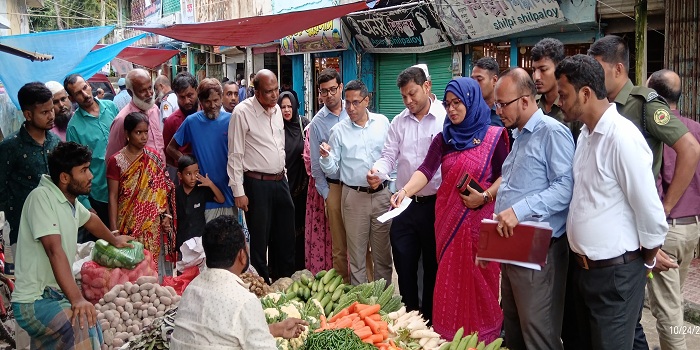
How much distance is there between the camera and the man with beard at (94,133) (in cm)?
566

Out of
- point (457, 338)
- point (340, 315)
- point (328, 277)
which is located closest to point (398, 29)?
point (328, 277)

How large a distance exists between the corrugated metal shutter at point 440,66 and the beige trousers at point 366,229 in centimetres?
714

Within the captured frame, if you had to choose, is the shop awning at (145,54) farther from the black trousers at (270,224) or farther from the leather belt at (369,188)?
the leather belt at (369,188)

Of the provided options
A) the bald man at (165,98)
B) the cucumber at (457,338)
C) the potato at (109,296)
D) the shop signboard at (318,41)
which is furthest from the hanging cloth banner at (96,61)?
the cucumber at (457,338)

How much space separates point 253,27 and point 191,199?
3694 millimetres

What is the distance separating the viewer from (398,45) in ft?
44.2


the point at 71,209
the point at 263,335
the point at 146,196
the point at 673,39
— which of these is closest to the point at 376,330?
the point at 263,335

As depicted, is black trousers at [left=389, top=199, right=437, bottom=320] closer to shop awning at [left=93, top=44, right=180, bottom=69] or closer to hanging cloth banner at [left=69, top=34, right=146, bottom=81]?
hanging cloth banner at [left=69, top=34, right=146, bottom=81]

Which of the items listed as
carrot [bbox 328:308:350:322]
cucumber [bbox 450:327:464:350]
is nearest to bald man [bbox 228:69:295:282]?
carrot [bbox 328:308:350:322]

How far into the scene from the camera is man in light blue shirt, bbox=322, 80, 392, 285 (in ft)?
17.6

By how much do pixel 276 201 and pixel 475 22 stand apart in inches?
247

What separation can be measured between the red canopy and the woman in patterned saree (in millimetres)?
3348

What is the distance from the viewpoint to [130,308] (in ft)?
14.4

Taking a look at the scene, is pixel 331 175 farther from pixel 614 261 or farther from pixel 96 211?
pixel 614 261
